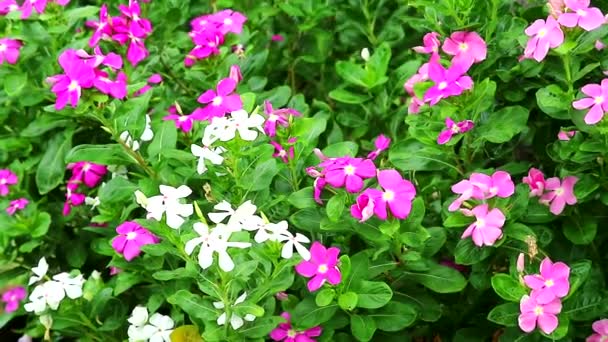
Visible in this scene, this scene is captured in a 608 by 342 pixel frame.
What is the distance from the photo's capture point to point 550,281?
175cm

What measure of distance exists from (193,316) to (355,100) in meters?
0.78

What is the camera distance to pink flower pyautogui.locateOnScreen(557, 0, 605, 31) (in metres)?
1.75

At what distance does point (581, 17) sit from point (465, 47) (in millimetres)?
266

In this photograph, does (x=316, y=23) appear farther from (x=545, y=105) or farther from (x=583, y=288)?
(x=583, y=288)

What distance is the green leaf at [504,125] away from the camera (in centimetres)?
191

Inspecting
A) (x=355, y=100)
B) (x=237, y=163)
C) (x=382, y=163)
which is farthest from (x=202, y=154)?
(x=355, y=100)

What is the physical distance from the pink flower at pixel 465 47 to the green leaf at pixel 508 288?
18.3 inches

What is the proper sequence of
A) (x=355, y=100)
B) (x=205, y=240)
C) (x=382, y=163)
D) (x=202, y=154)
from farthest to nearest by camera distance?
(x=355, y=100), (x=382, y=163), (x=202, y=154), (x=205, y=240)

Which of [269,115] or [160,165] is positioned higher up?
[269,115]

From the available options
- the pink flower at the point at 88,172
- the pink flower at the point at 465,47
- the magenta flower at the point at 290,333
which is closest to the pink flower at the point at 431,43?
the pink flower at the point at 465,47

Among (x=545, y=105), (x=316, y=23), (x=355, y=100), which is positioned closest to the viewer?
(x=545, y=105)

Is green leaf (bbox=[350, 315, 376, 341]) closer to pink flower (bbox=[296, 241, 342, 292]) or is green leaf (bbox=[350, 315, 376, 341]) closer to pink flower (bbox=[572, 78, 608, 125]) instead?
pink flower (bbox=[296, 241, 342, 292])

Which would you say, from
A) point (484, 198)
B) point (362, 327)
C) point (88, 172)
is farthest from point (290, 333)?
point (88, 172)

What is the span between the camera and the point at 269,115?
75.0 inches
